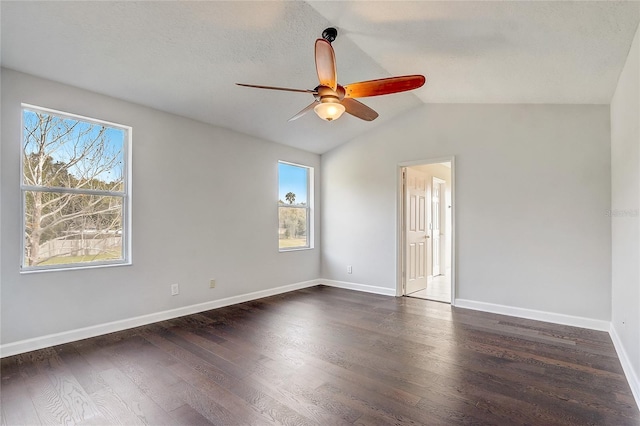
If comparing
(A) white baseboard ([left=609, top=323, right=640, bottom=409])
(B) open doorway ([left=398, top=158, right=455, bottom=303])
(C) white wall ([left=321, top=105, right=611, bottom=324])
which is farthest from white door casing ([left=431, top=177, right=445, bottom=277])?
(A) white baseboard ([left=609, top=323, right=640, bottom=409])

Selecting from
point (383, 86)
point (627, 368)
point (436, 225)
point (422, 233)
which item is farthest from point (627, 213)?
point (436, 225)

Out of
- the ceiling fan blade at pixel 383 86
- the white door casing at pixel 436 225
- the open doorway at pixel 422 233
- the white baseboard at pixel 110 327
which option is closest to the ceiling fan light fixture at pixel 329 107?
the ceiling fan blade at pixel 383 86

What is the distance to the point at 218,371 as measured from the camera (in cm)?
246

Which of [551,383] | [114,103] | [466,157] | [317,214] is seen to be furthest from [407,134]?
[114,103]

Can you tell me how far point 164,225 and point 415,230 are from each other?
12.4 ft

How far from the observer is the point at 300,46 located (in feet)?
9.54

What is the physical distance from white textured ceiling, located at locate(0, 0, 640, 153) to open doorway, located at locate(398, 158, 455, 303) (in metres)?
1.68

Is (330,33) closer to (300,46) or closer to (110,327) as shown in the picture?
(300,46)

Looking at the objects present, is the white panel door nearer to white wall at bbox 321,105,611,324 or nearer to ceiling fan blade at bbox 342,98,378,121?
white wall at bbox 321,105,611,324

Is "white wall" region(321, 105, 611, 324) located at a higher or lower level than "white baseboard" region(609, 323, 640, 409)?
higher

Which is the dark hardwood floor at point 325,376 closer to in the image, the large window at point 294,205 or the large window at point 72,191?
the large window at point 72,191

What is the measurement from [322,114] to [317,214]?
3406mm

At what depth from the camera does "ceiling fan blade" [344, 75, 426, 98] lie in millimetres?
2246

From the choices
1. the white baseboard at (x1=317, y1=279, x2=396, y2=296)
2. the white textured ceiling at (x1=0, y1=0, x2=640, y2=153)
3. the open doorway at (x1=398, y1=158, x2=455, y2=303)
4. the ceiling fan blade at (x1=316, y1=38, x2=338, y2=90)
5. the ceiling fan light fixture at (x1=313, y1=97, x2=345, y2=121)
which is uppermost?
the white textured ceiling at (x1=0, y1=0, x2=640, y2=153)
